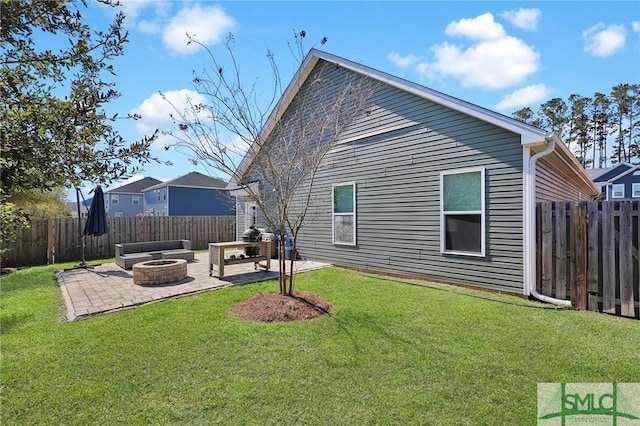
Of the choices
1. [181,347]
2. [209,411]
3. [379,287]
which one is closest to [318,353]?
[209,411]

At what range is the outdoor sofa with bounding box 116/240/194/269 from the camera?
8.85 metres

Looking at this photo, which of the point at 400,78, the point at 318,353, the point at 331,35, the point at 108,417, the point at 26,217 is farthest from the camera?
the point at 400,78

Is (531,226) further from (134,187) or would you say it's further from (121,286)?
(134,187)

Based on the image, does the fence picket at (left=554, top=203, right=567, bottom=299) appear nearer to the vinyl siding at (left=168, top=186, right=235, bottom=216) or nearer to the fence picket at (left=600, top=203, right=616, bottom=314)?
the fence picket at (left=600, top=203, right=616, bottom=314)

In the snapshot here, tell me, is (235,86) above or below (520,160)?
above

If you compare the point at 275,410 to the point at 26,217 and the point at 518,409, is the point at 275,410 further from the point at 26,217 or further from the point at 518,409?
the point at 26,217

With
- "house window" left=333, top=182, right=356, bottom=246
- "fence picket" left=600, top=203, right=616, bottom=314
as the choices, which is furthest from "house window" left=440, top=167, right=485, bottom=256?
"house window" left=333, top=182, right=356, bottom=246

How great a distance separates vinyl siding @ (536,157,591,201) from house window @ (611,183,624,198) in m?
27.4

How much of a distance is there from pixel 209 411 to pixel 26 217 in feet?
6.34

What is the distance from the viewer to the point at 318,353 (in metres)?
3.54

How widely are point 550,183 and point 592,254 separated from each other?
264cm

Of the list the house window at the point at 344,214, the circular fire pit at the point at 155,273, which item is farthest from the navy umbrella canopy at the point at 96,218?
the house window at the point at 344,214

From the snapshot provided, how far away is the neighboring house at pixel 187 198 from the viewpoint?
25.2 m

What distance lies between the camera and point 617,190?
29.0m
